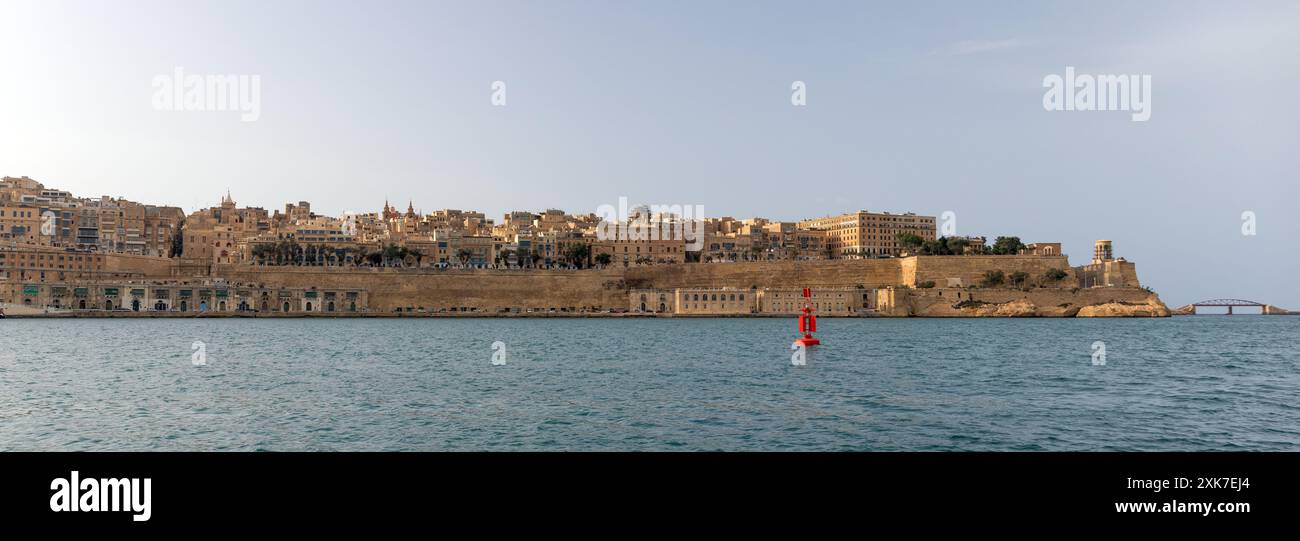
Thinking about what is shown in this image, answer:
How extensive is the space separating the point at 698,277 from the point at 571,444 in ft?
204

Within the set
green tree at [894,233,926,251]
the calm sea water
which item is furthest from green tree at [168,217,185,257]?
green tree at [894,233,926,251]

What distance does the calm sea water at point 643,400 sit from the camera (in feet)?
35.4

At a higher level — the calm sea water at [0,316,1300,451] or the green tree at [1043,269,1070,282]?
the green tree at [1043,269,1070,282]

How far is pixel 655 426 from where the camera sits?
1162 centimetres

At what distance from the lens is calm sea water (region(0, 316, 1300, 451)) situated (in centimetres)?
1080

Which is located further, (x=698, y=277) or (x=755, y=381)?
(x=698, y=277)

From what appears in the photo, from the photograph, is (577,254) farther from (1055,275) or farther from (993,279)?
(1055,275)
